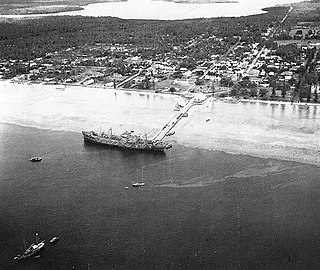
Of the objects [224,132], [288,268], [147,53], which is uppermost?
[147,53]

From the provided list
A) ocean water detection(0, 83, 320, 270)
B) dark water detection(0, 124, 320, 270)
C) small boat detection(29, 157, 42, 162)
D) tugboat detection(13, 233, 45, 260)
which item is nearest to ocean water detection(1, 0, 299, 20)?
ocean water detection(0, 83, 320, 270)

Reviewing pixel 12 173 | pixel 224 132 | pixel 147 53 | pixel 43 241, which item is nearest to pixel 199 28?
pixel 147 53

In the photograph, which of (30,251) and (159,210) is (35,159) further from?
(159,210)

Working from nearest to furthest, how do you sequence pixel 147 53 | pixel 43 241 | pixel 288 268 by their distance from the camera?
pixel 288 268 < pixel 43 241 < pixel 147 53

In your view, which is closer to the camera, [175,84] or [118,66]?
[175,84]

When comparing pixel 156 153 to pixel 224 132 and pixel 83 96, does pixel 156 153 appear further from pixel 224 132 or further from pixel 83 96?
pixel 83 96

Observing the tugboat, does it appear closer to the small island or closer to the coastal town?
the coastal town

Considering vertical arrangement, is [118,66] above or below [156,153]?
above
